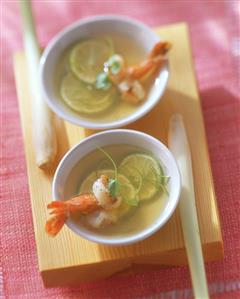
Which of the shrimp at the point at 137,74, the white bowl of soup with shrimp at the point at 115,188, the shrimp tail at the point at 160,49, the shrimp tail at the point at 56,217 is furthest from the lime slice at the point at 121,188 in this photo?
the shrimp tail at the point at 160,49

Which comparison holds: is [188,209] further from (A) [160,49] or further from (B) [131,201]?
(A) [160,49]

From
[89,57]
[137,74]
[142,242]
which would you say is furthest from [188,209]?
[89,57]

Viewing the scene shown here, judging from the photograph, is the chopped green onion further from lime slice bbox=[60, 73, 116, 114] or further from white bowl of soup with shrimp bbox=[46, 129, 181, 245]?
white bowl of soup with shrimp bbox=[46, 129, 181, 245]

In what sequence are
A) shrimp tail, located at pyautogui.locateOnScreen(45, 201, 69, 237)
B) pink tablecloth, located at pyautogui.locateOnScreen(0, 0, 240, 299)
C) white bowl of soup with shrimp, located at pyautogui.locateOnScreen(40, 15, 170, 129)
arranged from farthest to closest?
1. white bowl of soup with shrimp, located at pyautogui.locateOnScreen(40, 15, 170, 129)
2. pink tablecloth, located at pyautogui.locateOnScreen(0, 0, 240, 299)
3. shrimp tail, located at pyautogui.locateOnScreen(45, 201, 69, 237)

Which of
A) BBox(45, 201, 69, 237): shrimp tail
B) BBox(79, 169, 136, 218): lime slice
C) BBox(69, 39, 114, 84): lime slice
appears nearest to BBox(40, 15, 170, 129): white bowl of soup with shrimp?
BBox(69, 39, 114, 84): lime slice

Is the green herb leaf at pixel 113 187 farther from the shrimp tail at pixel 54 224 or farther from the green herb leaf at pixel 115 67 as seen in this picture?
the green herb leaf at pixel 115 67

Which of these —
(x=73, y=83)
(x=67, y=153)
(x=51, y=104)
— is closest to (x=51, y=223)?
(x=67, y=153)
